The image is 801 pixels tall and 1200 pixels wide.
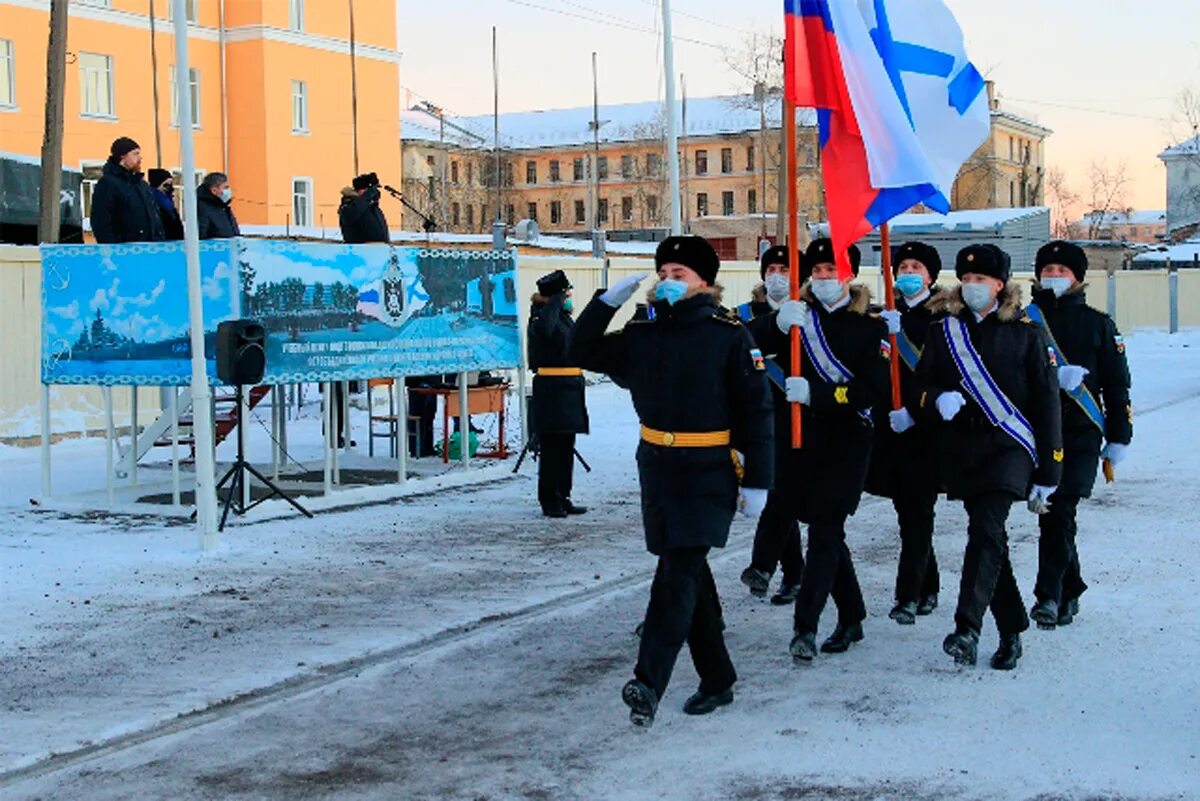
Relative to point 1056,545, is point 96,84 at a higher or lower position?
higher

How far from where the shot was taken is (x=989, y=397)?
7.79 m

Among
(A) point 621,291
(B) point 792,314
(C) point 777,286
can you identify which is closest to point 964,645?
(B) point 792,314

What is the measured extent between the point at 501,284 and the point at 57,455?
594cm

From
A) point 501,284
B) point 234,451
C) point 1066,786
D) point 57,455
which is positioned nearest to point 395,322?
point 501,284

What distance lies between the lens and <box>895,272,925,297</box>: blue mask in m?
9.15

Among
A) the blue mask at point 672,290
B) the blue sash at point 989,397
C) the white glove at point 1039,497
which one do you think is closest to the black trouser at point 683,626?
the blue mask at point 672,290

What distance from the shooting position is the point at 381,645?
8.73 meters

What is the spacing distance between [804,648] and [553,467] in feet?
19.5

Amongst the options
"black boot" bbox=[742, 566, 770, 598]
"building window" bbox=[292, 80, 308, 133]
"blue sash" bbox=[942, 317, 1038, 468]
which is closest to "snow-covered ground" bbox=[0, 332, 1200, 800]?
"black boot" bbox=[742, 566, 770, 598]

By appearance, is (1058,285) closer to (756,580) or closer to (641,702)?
(756,580)

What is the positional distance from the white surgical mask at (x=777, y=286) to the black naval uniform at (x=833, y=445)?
1.37 meters

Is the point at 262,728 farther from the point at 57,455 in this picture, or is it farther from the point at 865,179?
the point at 57,455

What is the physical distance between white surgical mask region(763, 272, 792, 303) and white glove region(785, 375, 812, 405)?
1871 mm

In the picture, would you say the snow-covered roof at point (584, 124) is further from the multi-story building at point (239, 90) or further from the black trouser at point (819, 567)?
the black trouser at point (819, 567)
